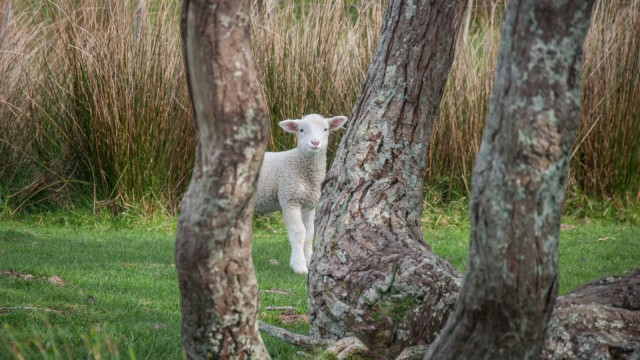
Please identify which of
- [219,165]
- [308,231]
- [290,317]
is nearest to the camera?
[219,165]

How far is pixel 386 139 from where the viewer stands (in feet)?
12.4

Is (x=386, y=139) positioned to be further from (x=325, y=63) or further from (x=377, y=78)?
(x=325, y=63)

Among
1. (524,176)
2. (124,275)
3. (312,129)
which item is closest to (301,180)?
(312,129)

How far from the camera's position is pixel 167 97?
25.7ft

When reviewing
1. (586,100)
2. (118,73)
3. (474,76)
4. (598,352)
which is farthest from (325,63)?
(598,352)

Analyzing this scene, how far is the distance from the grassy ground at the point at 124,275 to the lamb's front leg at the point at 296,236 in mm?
97

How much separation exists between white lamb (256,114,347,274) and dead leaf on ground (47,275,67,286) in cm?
162

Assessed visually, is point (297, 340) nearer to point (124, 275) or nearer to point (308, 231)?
point (124, 275)

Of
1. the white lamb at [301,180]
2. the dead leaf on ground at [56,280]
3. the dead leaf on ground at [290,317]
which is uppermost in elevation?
the white lamb at [301,180]

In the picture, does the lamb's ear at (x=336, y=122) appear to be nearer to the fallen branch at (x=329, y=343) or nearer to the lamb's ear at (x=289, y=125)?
the lamb's ear at (x=289, y=125)

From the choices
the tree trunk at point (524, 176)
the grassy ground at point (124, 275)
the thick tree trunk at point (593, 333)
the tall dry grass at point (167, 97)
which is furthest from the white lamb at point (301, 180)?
the tree trunk at point (524, 176)

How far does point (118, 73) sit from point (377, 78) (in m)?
4.33

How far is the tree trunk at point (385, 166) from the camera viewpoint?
352 cm

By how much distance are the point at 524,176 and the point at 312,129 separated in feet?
13.5
